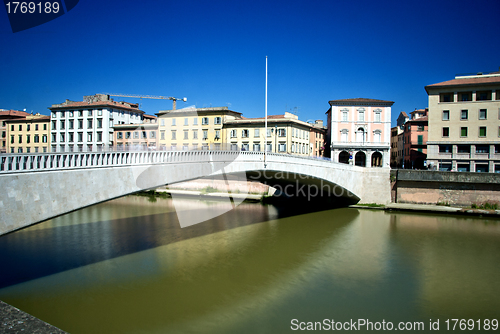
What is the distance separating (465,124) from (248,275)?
81.7ft

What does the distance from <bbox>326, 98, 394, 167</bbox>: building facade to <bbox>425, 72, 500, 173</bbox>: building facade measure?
662cm

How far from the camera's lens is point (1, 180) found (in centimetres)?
764

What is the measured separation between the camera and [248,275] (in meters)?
11.6

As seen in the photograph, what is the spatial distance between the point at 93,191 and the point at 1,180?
8.12 ft

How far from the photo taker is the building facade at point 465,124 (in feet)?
87.7

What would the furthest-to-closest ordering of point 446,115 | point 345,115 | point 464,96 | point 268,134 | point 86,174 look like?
point 345,115
point 268,134
point 446,115
point 464,96
point 86,174

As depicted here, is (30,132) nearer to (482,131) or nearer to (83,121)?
(83,121)

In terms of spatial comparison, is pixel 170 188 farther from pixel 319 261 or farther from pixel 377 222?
pixel 319 261

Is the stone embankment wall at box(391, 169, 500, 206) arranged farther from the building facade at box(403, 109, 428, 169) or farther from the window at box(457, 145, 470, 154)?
the building facade at box(403, 109, 428, 169)

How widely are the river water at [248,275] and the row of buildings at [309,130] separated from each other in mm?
4254

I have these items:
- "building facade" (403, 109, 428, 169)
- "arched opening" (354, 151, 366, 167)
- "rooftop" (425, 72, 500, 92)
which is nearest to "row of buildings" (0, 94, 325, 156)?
"arched opening" (354, 151, 366, 167)

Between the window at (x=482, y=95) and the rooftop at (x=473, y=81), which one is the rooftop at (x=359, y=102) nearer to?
the rooftop at (x=473, y=81)

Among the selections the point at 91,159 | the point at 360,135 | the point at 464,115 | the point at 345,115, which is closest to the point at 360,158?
the point at 360,135

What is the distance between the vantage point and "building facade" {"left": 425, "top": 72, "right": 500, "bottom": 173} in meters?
26.7
